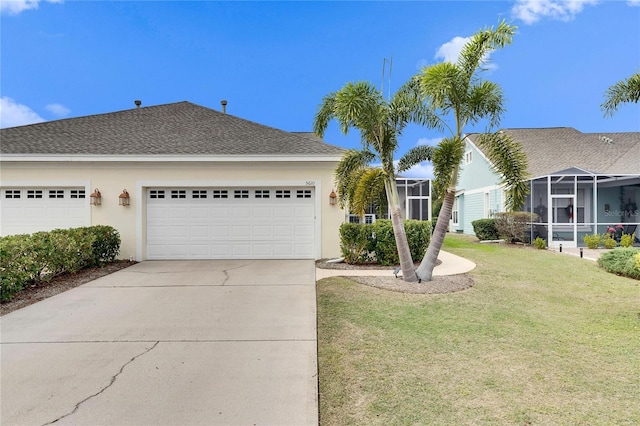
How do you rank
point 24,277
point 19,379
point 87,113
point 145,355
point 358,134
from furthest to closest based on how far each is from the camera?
point 87,113 < point 358,134 < point 24,277 < point 145,355 < point 19,379

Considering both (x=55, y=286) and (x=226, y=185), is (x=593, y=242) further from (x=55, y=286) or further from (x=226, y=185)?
(x=55, y=286)

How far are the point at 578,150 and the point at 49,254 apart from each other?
24138 millimetres

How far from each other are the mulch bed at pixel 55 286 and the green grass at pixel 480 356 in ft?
17.8

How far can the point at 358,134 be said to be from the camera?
8.06 metres

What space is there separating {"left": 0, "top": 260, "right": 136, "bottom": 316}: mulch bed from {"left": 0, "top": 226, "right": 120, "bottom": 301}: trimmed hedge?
0.40 feet

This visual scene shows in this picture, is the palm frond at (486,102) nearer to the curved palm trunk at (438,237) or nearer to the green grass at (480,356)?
the curved palm trunk at (438,237)

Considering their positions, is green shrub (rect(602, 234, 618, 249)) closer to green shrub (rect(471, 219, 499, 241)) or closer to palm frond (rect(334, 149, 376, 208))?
green shrub (rect(471, 219, 499, 241))

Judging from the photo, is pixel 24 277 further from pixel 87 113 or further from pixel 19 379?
pixel 87 113

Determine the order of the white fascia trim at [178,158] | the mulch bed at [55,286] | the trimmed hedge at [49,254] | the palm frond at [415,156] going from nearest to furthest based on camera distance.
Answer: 1. the mulch bed at [55,286]
2. the trimmed hedge at [49,254]
3. the palm frond at [415,156]
4. the white fascia trim at [178,158]

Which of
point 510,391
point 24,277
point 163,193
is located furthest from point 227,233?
point 510,391

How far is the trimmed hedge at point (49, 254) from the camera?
6230 millimetres

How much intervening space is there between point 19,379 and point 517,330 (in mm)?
6157

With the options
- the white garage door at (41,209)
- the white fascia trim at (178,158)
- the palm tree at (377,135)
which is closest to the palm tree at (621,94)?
the palm tree at (377,135)

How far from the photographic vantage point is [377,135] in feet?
25.5
